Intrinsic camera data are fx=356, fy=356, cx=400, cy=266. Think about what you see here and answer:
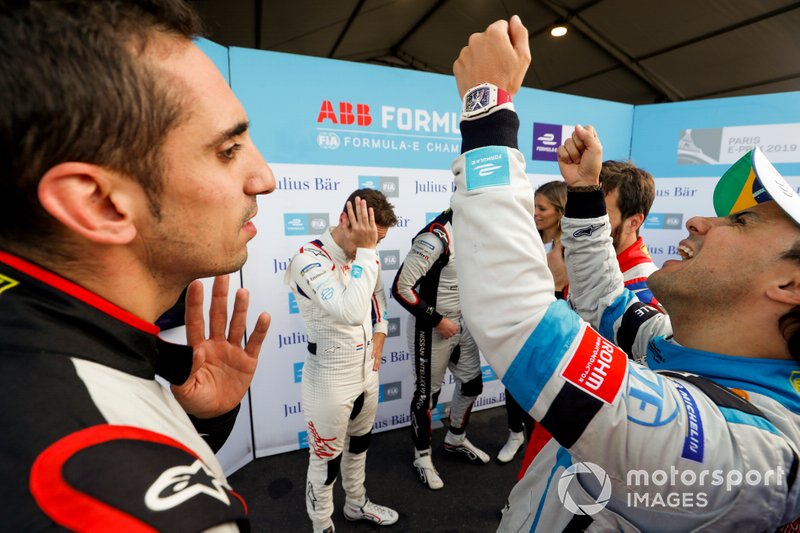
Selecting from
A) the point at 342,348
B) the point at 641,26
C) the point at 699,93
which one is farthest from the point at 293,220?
the point at 699,93

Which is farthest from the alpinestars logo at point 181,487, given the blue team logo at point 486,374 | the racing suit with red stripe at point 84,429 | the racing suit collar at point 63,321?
the blue team logo at point 486,374

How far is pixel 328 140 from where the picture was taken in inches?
101

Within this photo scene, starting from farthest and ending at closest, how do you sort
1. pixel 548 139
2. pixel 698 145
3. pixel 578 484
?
pixel 698 145 < pixel 548 139 < pixel 578 484

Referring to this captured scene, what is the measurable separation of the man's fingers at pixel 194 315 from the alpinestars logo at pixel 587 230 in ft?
3.89

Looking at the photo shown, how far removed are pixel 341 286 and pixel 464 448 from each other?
172cm

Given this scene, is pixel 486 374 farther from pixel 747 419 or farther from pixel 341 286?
pixel 747 419

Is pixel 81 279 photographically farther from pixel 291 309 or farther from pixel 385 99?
pixel 385 99

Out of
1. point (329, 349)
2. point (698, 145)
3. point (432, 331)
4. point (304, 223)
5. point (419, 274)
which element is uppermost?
point (698, 145)

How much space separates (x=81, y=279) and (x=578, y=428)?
2.68 ft

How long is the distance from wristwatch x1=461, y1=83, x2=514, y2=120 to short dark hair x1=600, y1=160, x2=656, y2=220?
1391 mm

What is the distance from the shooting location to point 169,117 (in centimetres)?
56

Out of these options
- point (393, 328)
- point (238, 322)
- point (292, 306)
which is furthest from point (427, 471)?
point (238, 322)

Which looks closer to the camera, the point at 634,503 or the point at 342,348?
the point at 634,503

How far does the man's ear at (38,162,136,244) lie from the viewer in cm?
48
